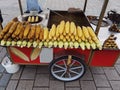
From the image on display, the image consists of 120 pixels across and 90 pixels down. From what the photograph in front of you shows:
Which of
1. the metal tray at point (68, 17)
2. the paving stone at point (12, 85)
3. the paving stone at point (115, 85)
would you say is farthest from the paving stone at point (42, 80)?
the paving stone at point (115, 85)

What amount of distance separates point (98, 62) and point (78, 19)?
97 cm

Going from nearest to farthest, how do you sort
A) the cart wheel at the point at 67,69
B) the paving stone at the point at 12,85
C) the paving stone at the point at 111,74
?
the cart wheel at the point at 67,69
the paving stone at the point at 12,85
the paving stone at the point at 111,74

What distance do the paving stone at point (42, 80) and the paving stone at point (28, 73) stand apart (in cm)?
9

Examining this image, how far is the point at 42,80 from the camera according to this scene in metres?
2.53

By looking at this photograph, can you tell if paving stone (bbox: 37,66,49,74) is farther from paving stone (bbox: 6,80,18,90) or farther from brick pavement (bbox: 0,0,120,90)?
paving stone (bbox: 6,80,18,90)

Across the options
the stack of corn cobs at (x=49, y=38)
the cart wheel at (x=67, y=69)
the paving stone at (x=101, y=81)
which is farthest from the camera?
the paving stone at (x=101, y=81)

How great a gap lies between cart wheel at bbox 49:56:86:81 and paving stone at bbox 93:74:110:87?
13.4 inches

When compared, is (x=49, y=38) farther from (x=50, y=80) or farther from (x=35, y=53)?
(x=50, y=80)

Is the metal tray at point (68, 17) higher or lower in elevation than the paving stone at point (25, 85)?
higher

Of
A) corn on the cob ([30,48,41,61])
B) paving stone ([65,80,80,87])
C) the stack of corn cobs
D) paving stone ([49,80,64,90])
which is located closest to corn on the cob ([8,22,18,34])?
the stack of corn cobs

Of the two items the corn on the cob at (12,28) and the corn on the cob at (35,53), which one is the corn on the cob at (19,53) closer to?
the corn on the cob at (35,53)

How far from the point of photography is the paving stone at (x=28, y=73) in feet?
8.46

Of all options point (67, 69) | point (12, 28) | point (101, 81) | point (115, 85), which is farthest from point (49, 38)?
point (115, 85)

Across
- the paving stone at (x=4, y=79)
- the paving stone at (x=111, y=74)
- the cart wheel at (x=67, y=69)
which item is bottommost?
the paving stone at (x=111, y=74)
